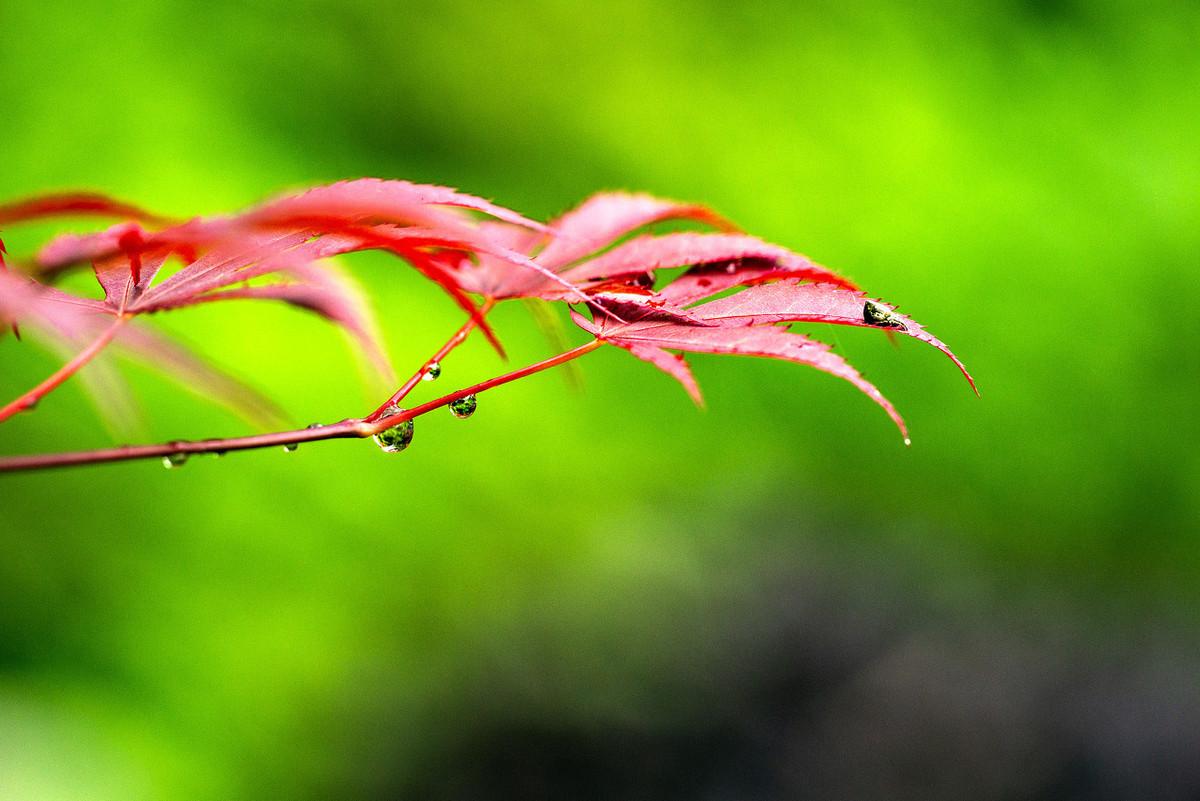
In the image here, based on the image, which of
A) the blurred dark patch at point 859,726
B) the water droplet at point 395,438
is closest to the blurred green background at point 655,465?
the blurred dark patch at point 859,726

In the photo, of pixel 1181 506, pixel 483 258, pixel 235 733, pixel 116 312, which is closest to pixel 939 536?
pixel 1181 506

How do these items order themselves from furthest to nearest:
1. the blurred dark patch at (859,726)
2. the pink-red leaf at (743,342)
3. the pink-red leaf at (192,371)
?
the blurred dark patch at (859,726), the pink-red leaf at (743,342), the pink-red leaf at (192,371)

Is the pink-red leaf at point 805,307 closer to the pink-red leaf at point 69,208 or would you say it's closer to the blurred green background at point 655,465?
the pink-red leaf at point 69,208

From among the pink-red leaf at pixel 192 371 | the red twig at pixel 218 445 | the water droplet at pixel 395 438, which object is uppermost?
the water droplet at pixel 395 438

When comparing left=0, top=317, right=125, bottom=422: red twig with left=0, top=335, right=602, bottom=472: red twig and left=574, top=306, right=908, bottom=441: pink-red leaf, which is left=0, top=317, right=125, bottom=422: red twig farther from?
left=574, top=306, right=908, bottom=441: pink-red leaf

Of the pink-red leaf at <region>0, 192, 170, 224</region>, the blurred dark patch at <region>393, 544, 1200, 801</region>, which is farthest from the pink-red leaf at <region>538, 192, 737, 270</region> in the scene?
the blurred dark patch at <region>393, 544, 1200, 801</region>

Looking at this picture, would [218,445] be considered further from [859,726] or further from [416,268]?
[859,726]

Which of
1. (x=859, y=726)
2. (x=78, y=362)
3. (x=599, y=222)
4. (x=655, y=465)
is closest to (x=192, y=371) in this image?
(x=78, y=362)
